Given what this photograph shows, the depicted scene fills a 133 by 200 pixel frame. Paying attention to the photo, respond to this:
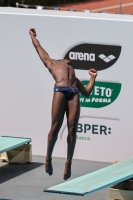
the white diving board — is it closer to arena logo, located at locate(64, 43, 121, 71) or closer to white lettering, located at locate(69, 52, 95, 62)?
arena logo, located at locate(64, 43, 121, 71)

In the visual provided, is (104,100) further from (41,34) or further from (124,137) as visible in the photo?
(41,34)

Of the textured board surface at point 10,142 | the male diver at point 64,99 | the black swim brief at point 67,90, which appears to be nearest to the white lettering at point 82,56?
the textured board surface at point 10,142

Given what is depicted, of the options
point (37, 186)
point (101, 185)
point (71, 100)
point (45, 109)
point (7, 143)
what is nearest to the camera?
point (71, 100)

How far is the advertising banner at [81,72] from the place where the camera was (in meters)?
18.9

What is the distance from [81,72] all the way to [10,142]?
270 centimetres

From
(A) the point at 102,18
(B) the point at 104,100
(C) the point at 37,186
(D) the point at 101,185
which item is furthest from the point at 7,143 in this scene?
(D) the point at 101,185

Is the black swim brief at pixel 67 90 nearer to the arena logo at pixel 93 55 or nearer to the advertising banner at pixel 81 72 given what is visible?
the advertising banner at pixel 81 72

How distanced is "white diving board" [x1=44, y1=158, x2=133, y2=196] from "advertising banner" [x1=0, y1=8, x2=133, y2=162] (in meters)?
3.17

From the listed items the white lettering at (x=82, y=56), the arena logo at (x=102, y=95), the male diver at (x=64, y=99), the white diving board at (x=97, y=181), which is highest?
the male diver at (x=64, y=99)

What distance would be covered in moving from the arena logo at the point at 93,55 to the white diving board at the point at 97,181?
3710 mm

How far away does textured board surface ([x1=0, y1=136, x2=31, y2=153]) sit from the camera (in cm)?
1795

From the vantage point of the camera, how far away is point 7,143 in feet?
60.6

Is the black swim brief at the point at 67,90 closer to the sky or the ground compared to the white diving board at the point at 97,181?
closer to the sky

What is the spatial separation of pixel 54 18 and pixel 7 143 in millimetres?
3499
